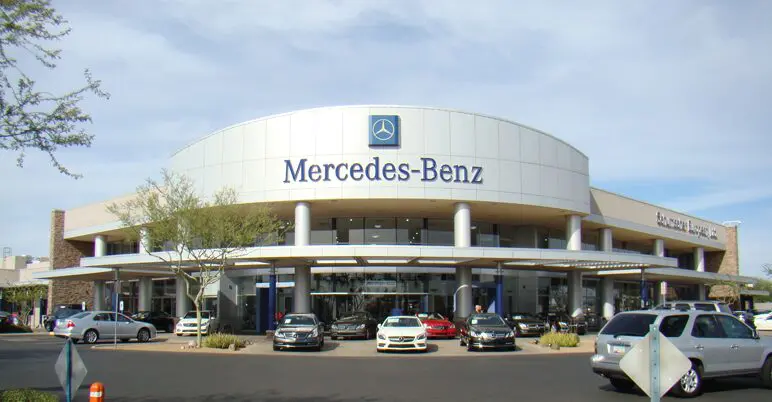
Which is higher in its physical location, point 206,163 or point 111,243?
point 206,163

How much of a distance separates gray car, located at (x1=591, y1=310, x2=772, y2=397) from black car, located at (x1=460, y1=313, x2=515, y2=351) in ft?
41.8

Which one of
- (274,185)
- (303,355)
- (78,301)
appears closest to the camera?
(303,355)

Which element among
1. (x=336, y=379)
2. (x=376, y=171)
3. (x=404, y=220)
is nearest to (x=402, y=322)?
(x=376, y=171)

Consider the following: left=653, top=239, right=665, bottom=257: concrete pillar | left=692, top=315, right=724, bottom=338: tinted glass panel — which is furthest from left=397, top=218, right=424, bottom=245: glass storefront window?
left=692, top=315, right=724, bottom=338: tinted glass panel

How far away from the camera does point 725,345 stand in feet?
47.2

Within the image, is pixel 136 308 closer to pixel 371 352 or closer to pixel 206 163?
pixel 206 163

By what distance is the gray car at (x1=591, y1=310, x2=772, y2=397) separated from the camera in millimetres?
13859

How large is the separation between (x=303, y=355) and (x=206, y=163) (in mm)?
17727

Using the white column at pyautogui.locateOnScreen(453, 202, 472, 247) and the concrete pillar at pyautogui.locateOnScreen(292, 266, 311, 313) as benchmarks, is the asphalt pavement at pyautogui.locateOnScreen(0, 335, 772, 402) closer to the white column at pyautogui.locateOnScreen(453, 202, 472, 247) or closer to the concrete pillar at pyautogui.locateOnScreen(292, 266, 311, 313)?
the white column at pyautogui.locateOnScreen(453, 202, 472, 247)

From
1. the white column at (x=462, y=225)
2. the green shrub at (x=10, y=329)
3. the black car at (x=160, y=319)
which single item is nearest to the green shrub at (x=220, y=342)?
the white column at (x=462, y=225)

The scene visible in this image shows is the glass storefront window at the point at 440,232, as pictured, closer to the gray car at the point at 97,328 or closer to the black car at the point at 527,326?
the black car at the point at 527,326

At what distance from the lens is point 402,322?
28.8 metres

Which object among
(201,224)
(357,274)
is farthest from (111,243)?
(201,224)

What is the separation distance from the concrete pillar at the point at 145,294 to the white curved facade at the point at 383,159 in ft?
54.4
